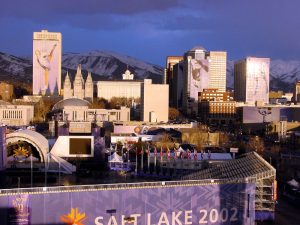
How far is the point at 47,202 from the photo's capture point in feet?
51.3

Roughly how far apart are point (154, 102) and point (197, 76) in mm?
33075

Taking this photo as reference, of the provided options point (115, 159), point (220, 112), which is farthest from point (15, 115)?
point (115, 159)

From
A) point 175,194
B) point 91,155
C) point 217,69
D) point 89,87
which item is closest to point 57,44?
point 89,87

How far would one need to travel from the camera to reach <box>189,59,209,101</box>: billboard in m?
94.1

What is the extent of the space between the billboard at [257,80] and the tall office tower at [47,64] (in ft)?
122

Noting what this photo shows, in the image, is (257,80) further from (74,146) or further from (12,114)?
(74,146)

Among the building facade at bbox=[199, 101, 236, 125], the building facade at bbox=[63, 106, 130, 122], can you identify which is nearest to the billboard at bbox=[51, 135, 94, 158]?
the building facade at bbox=[63, 106, 130, 122]

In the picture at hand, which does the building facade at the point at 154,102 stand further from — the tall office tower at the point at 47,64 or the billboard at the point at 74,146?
the billboard at the point at 74,146

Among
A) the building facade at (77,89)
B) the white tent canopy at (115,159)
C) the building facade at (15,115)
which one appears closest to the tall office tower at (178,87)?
the building facade at (77,89)

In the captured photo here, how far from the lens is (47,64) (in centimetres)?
8825

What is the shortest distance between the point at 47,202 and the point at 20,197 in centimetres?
76

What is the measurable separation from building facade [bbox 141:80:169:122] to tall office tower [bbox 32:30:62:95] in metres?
28.0

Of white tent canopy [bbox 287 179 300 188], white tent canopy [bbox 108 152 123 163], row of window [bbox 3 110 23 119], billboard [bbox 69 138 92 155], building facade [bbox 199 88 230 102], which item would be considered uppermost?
building facade [bbox 199 88 230 102]

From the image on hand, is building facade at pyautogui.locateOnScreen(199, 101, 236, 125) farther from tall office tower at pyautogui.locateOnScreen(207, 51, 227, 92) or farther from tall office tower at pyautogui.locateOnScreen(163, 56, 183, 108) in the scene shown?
tall office tower at pyautogui.locateOnScreen(207, 51, 227, 92)
